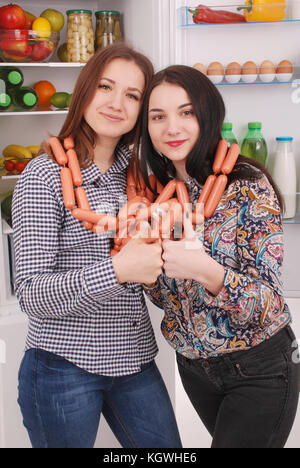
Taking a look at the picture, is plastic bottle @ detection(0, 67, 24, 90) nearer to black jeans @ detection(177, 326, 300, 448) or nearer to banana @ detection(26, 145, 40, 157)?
banana @ detection(26, 145, 40, 157)

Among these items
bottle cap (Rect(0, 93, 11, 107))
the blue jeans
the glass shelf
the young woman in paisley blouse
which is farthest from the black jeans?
the glass shelf

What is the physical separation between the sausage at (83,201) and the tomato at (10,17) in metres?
0.87

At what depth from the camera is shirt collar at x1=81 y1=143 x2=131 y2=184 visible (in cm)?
104

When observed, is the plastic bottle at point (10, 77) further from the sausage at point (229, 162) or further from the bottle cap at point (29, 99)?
the sausage at point (229, 162)

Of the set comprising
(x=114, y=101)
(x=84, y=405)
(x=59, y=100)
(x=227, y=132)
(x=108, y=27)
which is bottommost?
(x=84, y=405)

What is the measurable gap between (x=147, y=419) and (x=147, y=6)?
116 centimetres

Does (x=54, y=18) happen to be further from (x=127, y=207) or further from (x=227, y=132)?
(x=127, y=207)

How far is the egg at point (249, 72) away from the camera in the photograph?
5.90 feet

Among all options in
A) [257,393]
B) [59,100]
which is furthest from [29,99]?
[257,393]

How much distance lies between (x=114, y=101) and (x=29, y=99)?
2.33 ft

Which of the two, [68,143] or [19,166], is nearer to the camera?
[68,143]

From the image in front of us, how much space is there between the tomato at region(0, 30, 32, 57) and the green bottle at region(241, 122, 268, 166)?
0.79 metres

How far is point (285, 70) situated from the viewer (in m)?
1.79

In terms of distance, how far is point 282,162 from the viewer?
186 centimetres
